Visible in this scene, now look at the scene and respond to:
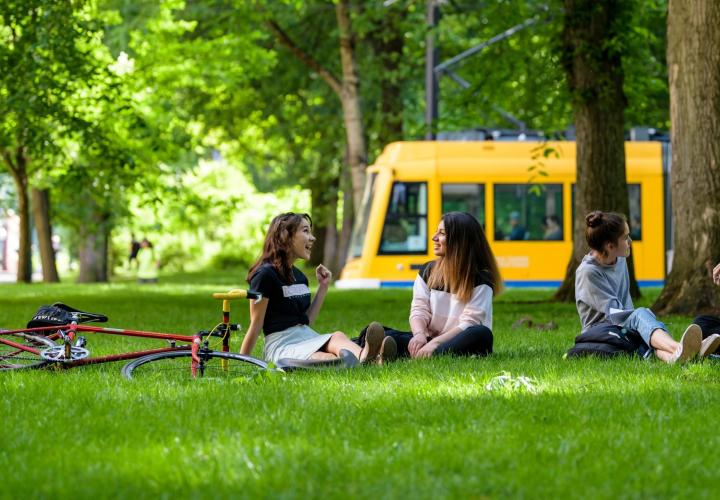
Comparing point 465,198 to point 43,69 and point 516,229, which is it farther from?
point 43,69

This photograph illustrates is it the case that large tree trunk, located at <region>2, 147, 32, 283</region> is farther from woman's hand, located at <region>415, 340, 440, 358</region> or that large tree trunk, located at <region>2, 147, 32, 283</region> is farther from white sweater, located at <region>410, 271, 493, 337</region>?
woman's hand, located at <region>415, 340, 440, 358</region>

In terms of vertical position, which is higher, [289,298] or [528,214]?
[528,214]

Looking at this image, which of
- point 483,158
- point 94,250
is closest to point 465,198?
point 483,158

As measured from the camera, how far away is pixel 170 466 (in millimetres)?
5512

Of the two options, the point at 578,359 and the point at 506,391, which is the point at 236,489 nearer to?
the point at 506,391

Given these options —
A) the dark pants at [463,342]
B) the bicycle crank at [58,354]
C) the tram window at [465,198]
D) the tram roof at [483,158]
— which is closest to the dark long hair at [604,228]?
the dark pants at [463,342]

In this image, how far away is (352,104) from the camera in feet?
98.9

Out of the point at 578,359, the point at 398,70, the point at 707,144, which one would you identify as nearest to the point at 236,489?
the point at 578,359

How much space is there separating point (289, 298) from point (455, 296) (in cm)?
127

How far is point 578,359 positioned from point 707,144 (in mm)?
6096

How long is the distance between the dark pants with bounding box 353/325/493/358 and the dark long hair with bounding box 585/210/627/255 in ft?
3.15

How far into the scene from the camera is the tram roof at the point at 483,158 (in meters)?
28.8

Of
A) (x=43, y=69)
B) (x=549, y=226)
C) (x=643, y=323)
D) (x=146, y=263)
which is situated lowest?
(x=146, y=263)

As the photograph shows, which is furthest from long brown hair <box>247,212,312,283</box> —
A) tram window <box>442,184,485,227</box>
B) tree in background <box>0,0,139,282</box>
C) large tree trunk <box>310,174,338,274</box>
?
large tree trunk <box>310,174,338,274</box>
